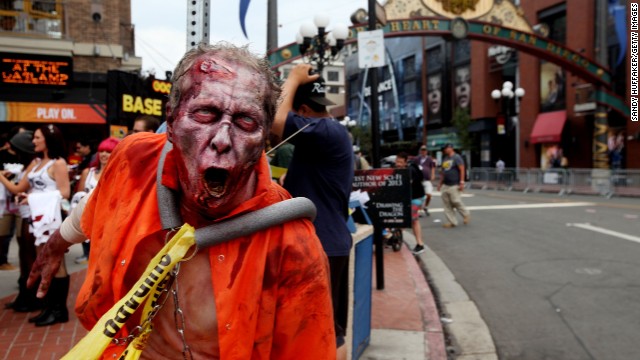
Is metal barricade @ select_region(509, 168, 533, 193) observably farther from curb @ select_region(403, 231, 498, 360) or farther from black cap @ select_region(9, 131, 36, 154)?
black cap @ select_region(9, 131, 36, 154)

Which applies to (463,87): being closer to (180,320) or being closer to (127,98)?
(127,98)

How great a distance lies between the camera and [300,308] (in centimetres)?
132

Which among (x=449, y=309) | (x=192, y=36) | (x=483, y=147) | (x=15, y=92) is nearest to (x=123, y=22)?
(x=15, y=92)

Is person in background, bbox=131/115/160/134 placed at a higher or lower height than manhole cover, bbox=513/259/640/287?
higher

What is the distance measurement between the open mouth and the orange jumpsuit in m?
0.09

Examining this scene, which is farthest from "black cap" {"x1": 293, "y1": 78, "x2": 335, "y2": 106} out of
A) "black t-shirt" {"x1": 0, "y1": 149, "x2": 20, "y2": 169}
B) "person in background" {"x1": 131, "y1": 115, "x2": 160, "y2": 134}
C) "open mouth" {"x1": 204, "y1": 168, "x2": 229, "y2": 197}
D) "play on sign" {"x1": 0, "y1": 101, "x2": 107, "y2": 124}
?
"play on sign" {"x1": 0, "y1": 101, "x2": 107, "y2": 124}

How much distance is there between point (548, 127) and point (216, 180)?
3091 centimetres

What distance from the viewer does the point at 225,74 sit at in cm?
129

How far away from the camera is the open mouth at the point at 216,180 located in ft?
3.98

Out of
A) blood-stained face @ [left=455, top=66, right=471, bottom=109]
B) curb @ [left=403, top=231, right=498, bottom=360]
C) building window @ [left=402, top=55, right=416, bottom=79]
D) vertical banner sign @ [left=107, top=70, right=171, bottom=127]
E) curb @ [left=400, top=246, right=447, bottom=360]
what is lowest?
curb @ [left=403, top=231, right=498, bottom=360]

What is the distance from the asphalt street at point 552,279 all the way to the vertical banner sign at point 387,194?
1293mm

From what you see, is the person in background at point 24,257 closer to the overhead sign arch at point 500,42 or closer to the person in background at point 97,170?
the person in background at point 97,170

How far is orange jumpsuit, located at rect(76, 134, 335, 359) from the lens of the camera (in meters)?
1.26

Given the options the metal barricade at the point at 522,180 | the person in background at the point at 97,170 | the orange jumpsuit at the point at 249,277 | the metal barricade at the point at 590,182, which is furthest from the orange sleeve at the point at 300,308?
the metal barricade at the point at 522,180
